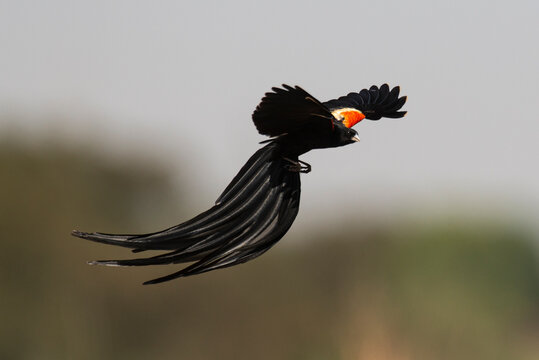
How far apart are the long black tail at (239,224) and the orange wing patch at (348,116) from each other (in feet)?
1.44

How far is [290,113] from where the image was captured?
517cm

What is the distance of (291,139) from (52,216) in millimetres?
31174

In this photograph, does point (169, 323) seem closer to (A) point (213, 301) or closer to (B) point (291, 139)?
(A) point (213, 301)

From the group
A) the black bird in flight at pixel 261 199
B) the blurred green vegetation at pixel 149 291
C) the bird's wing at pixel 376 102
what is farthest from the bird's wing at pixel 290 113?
the blurred green vegetation at pixel 149 291

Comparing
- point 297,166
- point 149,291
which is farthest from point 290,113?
point 149,291

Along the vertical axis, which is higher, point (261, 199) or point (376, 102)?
point (376, 102)

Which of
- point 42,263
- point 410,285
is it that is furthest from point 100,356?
point 410,285

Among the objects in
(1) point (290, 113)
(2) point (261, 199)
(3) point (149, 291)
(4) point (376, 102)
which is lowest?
(3) point (149, 291)

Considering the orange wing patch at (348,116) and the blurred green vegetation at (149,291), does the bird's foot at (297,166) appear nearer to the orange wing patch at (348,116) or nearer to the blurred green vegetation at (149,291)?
the orange wing patch at (348,116)

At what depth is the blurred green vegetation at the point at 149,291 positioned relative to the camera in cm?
3547

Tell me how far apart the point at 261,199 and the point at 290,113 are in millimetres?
712

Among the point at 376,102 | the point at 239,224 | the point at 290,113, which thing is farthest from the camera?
the point at 376,102

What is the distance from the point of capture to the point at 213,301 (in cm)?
3728

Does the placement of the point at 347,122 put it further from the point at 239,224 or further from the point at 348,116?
the point at 239,224
